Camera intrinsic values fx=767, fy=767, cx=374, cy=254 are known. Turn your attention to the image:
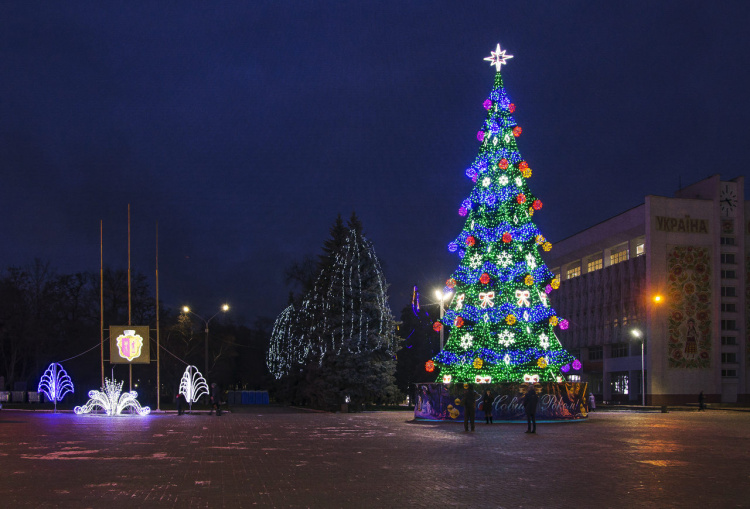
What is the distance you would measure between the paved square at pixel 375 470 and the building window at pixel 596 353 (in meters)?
54.9

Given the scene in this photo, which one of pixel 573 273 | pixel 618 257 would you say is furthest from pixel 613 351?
pixel 573 273

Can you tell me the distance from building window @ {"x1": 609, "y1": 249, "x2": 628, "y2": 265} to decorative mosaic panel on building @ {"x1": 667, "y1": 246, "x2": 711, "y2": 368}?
30.4ft

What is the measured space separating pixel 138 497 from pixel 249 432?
14.3 metres

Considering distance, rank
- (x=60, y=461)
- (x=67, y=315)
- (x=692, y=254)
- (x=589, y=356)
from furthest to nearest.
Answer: (x=589, y=356), (x=67, y=315), (x=692, y=254), (x=60, y=461)

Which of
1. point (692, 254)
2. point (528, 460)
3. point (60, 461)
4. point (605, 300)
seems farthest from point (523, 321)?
point (605, 300)

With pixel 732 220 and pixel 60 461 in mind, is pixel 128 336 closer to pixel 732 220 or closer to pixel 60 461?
pixel 60 461

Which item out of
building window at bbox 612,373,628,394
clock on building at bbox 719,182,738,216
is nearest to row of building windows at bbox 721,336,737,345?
building window at bbox 612,373,628,394

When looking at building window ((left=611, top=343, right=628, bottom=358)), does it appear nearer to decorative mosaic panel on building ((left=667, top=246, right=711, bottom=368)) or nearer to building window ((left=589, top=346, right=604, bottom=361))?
building window ((left=589, top=346, right=604, bottom=361))

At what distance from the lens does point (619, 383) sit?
7150 cm

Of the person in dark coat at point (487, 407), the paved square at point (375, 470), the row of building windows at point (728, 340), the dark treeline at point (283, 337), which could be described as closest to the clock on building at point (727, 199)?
the row of building windows at point (728, 340)

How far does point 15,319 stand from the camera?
65.5m

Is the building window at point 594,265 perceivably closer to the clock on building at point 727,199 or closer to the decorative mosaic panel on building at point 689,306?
the decorative mosaic panel on building at point 689,306

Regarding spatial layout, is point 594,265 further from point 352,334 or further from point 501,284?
point 501,284

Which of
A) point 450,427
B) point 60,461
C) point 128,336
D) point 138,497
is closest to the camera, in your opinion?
point 138,497
